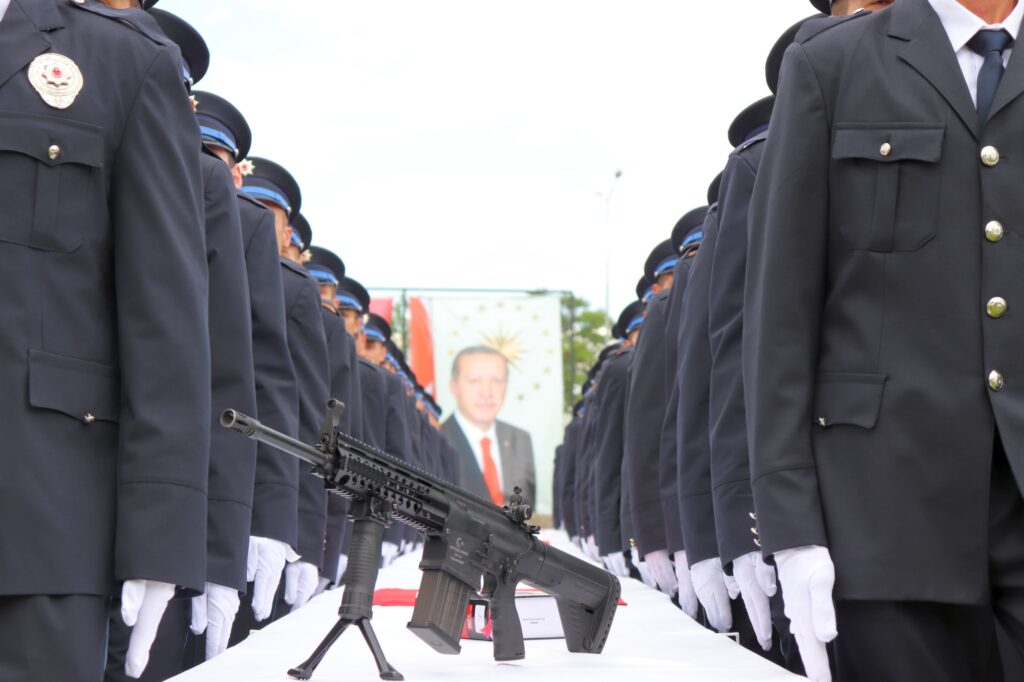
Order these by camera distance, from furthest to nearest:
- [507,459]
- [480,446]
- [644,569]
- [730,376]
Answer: [480,446], [507,459], [644,569], [730,376]

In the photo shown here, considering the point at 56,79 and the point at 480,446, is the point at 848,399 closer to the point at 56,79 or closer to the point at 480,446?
the point at 56,79

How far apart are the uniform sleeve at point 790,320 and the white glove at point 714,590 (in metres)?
2.17

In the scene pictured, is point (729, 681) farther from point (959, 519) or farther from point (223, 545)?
point (223, 545)

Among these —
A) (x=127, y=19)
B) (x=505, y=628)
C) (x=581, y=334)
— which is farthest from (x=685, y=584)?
(x=581, y=334)

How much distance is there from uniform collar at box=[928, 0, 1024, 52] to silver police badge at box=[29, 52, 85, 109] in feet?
5.33

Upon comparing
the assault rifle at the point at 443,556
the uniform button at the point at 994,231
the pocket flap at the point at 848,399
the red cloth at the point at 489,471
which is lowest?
the red cloth at the point at 489,471

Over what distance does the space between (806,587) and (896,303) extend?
53 centimetres

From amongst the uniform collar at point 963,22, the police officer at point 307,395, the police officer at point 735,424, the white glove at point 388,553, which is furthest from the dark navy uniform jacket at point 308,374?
the white glove at point 388,553

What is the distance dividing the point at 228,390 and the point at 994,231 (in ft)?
6.81

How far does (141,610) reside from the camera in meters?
2.26

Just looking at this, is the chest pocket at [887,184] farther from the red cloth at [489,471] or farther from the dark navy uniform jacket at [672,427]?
the red cloth at [489,471]

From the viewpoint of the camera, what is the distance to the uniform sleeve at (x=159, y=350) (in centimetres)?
221

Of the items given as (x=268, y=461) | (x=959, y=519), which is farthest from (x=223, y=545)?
(x=959, y=519)

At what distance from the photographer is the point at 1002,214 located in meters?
2.21
